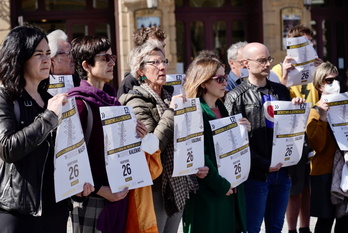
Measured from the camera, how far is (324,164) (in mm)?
6785

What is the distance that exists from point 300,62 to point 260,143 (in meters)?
1.34

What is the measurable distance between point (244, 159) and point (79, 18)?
771 cm

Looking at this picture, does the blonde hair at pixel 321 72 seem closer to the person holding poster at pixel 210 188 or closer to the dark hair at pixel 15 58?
the person holding poster at pixel 210 188

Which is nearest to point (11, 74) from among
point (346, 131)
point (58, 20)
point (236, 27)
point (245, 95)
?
point (245, 95)

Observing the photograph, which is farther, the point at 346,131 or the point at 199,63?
the point at 346,131

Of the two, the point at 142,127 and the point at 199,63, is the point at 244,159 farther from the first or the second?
the point at 142,127

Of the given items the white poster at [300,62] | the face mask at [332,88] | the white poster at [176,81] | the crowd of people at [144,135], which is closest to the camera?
the crowd of people at [144,135]

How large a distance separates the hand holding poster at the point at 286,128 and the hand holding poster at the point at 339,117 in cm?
37

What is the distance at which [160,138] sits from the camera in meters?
5.18

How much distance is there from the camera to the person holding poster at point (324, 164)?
6.70 metres

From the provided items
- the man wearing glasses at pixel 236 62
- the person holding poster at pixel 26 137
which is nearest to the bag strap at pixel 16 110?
the person holding poster at pixel 26 137

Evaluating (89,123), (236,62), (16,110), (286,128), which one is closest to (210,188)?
(286,128)

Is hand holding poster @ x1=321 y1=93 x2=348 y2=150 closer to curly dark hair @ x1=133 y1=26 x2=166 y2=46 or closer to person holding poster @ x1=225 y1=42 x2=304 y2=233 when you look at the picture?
person holding poster @ x1=225 y1=42 x2=304 y2=233

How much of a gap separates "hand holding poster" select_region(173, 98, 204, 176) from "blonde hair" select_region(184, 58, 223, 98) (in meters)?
0.43
